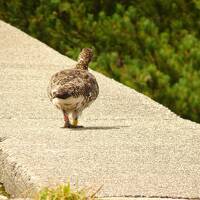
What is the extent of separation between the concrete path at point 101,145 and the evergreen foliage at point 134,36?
2346 mm

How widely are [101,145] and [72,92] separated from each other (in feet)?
2.70

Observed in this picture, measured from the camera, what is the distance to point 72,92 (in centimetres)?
790

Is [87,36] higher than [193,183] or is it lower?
higher

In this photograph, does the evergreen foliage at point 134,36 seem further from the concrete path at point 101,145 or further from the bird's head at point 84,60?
the bird's head at point 84,60

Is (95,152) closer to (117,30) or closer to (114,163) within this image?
(114,163)

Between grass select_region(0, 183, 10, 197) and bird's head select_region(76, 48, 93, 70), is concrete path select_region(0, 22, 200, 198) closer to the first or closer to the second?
grass select_region(0, 183, 10, 197)

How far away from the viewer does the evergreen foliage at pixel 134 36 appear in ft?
43.8

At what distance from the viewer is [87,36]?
15.3m

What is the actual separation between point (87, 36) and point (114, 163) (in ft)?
29.0

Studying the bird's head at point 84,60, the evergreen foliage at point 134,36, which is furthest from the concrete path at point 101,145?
the evergreen foliage at point 134,36

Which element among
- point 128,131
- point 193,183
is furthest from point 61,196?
point 128,131

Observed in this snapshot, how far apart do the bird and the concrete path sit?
0.58 ft

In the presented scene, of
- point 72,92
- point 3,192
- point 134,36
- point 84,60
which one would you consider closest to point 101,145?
point 72,92

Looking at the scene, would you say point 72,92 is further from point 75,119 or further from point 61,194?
point 61,194
